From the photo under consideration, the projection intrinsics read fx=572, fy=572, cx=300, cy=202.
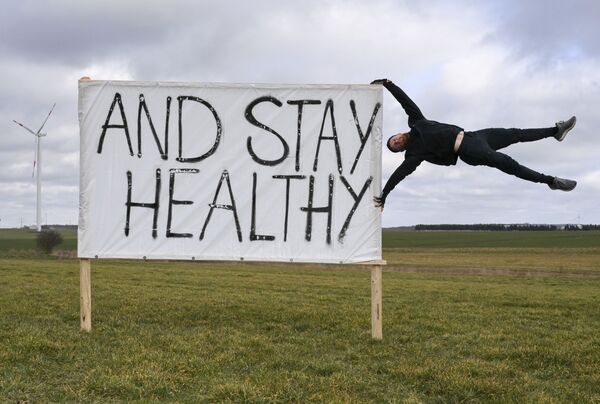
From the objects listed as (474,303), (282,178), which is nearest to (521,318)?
(474,303)

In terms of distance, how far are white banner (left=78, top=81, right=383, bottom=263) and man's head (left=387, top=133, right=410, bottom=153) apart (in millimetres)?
740

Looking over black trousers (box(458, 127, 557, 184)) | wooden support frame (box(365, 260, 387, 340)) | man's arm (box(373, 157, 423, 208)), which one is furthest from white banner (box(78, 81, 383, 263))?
black trousers (box(458, 127, 557, 184))

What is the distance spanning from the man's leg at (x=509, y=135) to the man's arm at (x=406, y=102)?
987mm

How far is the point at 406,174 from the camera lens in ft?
29.7

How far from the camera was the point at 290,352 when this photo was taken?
26.8 feet

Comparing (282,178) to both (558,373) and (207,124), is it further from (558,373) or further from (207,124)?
(558,373)

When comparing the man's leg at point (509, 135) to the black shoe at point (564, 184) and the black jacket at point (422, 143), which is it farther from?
the black shoe at point (564, 184)

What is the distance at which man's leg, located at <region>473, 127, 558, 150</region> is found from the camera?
877 cm

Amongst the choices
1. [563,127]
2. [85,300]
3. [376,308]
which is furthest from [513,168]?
[85,300]

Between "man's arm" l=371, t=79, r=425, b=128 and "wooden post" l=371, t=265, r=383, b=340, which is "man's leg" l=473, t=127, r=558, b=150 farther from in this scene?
"wooden post" l=371, t=265, r=383, b=340

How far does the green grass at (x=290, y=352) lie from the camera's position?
6.34 m

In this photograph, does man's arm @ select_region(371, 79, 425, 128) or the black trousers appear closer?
the black trousers

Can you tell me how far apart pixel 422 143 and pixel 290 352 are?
3.73 meters

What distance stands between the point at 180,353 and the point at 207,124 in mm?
4104
